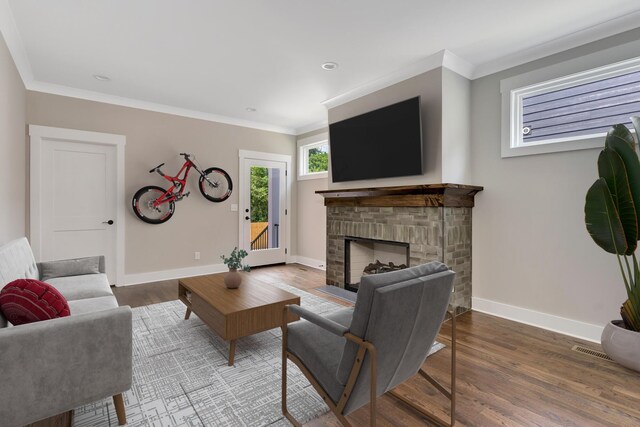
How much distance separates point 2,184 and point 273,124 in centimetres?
400

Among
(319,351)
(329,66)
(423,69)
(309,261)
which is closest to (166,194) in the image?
(309,261)

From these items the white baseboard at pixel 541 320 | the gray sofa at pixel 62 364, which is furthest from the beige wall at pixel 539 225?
the gray sofa at pixel 62 364

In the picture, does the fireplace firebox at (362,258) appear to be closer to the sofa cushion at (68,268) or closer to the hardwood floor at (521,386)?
the hardwood floor at (521,386)

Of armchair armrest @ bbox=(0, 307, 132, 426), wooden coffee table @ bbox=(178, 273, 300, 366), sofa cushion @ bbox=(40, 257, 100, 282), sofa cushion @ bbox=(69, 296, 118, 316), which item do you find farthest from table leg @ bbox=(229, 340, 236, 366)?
sofa cushion @ bbox=(40, 257, 100, 282)

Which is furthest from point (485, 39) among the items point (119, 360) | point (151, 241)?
point (151, 241)

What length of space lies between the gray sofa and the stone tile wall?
9.11 ft

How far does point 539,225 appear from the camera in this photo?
3086mm

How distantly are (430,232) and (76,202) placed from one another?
4.62 metres

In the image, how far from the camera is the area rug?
69.6 inches

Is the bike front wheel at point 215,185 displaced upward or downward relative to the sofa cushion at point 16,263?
upward

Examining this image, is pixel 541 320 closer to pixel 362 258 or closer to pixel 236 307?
pixel 362 258

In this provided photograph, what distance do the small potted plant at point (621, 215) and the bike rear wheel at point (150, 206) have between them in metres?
5.05

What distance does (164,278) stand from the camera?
4879 millimetres

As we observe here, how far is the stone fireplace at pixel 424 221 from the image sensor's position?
3252 mm
